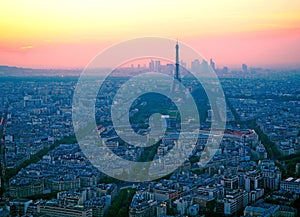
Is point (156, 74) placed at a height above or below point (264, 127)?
above

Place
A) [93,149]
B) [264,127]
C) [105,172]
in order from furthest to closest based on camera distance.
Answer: [264,127] < [93,149] < [105,172]

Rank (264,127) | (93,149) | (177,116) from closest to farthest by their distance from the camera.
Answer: (93,149), (264,127), (177,116)

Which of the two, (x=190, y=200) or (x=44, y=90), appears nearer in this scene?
(x=190, y=200)

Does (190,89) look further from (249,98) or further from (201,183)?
(201,183)


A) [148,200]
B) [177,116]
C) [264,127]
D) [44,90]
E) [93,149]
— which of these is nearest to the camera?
[148,200]

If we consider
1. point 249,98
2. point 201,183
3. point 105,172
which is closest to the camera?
point 201,183

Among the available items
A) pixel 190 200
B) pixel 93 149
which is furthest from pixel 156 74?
pixel 190 200

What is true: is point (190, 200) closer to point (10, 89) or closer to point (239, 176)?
point (239, 176)

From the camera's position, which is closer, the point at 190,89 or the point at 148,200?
the point at 148,200

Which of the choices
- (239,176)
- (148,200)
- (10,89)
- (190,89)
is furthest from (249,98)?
(148,200)
